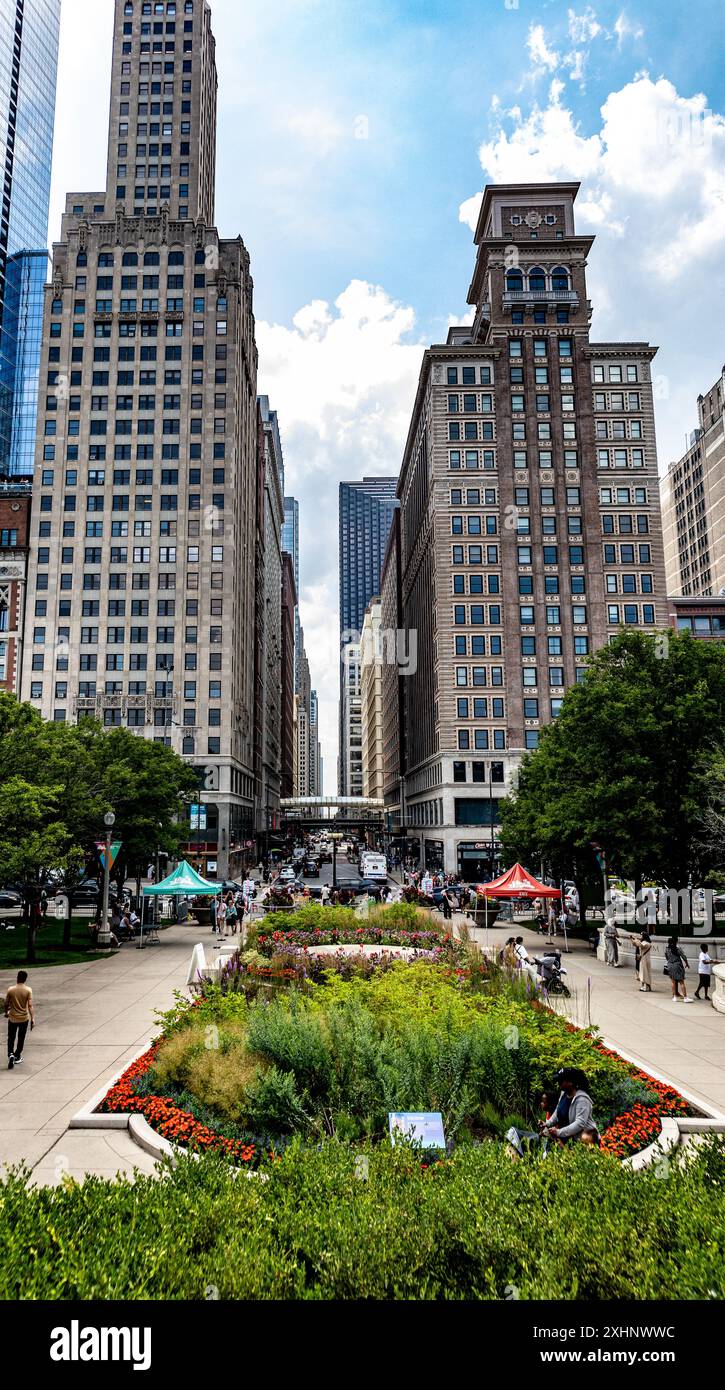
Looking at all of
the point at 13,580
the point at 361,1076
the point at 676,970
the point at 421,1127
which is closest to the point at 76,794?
the point at 676,970

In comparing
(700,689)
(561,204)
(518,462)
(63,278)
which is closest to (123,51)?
(63,278)

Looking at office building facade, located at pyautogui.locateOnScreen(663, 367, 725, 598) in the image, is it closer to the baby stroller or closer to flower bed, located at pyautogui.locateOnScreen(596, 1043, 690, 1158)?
the baby stroller

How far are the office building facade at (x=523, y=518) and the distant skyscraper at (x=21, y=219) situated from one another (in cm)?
10395

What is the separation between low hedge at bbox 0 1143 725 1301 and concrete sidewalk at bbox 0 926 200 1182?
240 centimetres

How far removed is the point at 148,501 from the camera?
244 ft

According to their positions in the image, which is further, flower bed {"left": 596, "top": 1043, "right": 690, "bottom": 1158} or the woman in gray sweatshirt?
flower bed {"left": 596, "top": 1043, "right": 690, "bottom": 1158}

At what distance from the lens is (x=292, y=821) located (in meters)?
167

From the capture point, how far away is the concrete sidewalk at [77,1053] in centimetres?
1027

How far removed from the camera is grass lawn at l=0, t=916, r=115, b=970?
88.9 ft

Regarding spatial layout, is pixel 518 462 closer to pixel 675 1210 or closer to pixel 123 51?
pixel 123 51

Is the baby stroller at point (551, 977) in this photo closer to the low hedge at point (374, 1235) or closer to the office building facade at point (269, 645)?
the low hedge at point (374, 1235)

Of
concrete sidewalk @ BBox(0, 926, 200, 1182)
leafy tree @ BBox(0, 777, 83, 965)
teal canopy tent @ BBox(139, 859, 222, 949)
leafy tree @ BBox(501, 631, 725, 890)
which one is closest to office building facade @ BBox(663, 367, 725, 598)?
leafy tree @ BBox(501, 631, 725, 890)

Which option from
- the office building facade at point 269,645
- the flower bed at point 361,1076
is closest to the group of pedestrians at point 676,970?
the flower bed at point 361,1076

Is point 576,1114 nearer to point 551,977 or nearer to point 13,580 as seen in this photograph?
point 551,977
